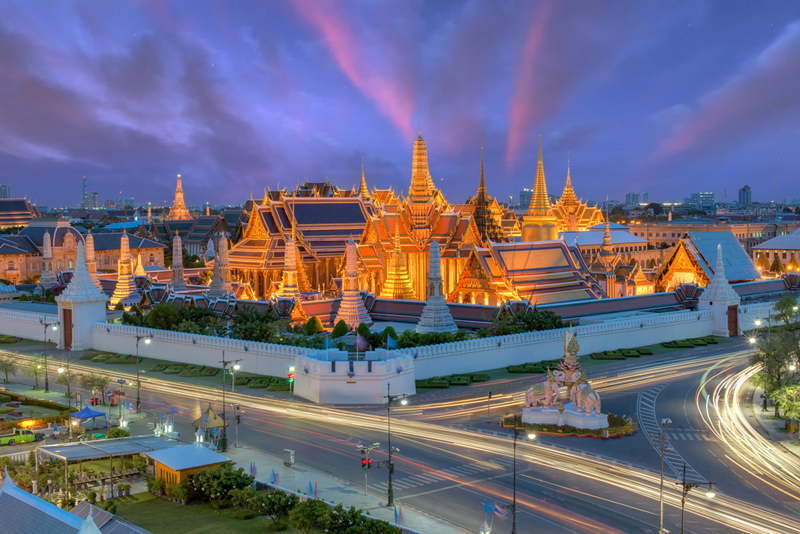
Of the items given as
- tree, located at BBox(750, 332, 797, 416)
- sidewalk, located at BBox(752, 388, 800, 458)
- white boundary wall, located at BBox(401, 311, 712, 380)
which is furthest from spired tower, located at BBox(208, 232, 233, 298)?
sidewalk, located at BBox(752, 388, 800, 458)

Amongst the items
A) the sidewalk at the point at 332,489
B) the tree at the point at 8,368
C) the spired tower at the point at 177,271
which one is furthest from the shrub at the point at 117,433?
the spired tower at the point at 177,271

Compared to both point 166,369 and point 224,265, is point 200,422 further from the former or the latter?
point 224,265

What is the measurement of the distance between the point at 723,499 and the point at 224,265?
155 feet

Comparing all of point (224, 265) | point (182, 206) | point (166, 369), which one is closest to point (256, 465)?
point (166, 369)

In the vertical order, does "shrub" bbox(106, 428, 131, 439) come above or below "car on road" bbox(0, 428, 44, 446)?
above

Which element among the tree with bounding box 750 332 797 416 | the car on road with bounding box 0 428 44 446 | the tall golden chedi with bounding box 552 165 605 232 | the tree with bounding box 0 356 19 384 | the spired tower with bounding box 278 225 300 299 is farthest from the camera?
the tall golden chedi with bounding box 552 165 605 232

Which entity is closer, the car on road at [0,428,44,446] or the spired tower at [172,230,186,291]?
the car on road at [0,428,44,446]

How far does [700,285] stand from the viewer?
61.5 meters

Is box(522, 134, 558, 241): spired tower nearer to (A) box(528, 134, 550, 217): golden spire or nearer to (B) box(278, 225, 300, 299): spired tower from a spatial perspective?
(A) box(528, 134, 550, 217): golden spire

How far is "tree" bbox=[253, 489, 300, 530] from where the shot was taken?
2212cm

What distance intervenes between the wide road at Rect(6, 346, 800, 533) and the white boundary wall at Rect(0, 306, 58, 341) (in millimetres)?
21057

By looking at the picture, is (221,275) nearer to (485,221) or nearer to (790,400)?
(485,221)

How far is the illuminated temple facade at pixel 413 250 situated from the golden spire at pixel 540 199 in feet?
0.38

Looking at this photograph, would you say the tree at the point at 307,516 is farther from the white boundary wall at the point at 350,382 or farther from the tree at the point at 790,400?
the tree at the point at 790,400
